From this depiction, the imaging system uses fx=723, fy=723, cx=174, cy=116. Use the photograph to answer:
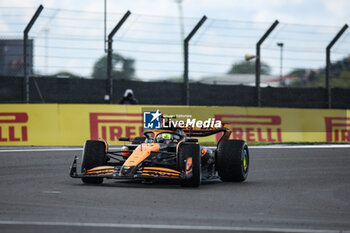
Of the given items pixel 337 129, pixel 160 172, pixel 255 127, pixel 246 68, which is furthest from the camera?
pixel 246 68

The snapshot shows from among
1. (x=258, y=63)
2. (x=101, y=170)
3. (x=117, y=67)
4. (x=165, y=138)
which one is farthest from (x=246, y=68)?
(x=101, y=170)

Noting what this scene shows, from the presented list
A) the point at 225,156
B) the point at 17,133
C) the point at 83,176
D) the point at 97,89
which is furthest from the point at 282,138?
the point at 83,176

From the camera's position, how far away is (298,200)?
8.98m

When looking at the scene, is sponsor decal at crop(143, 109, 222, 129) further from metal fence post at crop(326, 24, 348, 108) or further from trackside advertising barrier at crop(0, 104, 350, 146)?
metal fence post at crop(326, 24, 348, 108)

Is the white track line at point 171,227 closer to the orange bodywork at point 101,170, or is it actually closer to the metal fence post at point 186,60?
the orange bodywork at point 101,170

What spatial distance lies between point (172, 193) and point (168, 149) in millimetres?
1585

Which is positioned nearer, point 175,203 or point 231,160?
point 175,203

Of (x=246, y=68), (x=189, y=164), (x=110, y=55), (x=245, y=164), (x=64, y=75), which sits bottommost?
(x=245, y=164)

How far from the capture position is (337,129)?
2130cm

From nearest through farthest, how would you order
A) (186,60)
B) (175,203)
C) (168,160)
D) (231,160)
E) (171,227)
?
(171,227) → (175,203) → (168,160) → (231,160) → (186,60)

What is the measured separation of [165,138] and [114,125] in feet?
25.3

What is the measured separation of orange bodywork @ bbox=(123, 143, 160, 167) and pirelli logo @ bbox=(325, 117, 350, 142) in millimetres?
11461

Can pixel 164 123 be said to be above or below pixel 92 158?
above

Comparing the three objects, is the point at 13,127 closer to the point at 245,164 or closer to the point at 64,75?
the point at 64,75
